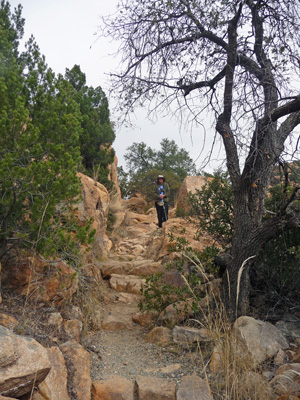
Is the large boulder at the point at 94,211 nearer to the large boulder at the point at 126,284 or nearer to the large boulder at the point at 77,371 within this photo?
the large boulder at the point at 126,284

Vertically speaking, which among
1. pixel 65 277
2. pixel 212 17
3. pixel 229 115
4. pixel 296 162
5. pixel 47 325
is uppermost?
pixel 212 17

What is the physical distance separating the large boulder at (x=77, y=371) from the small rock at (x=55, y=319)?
41 cm

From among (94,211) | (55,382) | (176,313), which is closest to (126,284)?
(94,211)

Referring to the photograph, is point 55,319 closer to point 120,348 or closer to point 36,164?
point 120,348

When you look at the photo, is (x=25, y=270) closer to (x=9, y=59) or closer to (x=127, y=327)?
(x=127, y=327)

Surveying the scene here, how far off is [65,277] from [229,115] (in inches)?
138

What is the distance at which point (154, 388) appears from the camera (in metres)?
3.61

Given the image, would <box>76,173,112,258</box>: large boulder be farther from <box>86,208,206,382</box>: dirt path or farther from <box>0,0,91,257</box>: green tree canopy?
<box>0,0,91,257</box>: green tree canopy

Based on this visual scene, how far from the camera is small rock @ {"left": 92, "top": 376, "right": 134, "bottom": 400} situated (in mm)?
3545

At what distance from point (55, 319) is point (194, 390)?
6.32 feet

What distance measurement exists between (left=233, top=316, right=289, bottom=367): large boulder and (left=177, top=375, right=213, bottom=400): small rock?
560mm

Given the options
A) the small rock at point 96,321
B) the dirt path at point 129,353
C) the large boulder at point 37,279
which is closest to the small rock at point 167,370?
the dirt path at point 129,353

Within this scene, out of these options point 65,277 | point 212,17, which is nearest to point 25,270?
point 65,277

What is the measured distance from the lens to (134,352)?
15.6 feet
